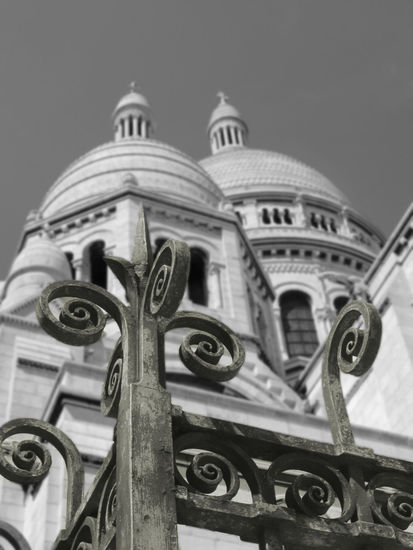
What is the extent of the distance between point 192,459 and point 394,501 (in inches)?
31.5

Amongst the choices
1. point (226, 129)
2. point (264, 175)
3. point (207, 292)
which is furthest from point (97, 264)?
point (226, 129)

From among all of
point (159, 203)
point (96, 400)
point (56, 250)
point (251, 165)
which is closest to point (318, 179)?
point (251, 165)

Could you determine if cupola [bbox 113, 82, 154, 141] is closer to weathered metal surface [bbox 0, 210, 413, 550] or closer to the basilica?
the basilica

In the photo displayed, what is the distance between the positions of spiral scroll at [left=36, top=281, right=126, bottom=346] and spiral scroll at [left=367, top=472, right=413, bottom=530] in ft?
3.89

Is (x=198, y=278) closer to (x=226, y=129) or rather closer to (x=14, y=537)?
(x=14, y=537)

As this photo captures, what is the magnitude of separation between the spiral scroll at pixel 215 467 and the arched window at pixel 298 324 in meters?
35.2

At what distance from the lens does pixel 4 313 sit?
726 inches

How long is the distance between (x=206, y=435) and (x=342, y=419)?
63cm

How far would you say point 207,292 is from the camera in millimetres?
25312

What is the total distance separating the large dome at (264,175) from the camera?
50250 mm

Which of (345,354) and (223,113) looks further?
(223,113)

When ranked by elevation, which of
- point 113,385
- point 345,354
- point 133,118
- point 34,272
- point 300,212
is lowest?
point 113,385

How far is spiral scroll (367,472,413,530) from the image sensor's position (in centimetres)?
347

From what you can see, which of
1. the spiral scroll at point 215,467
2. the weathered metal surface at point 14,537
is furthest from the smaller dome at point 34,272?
the spiral scroll at point 215,467
